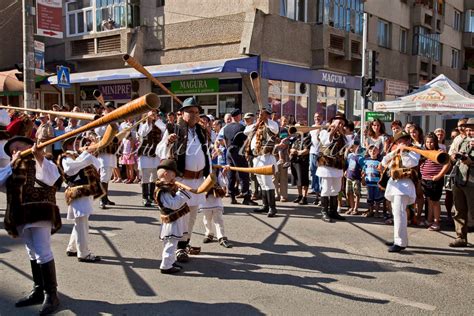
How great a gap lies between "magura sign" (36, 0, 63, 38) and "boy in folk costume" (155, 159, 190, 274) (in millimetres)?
10899

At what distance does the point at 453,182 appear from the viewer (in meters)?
6.74

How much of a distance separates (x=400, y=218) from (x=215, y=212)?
2566 mm

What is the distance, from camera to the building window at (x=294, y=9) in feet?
62.1

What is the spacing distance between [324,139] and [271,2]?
11.0m

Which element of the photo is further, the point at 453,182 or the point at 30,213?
the point at 453,182

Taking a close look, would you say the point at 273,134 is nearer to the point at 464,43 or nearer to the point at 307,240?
the point at 307,240

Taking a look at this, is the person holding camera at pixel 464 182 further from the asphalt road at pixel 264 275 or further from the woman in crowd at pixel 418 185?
the woman in crowd at pixel 418 185

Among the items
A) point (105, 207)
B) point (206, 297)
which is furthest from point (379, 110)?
point (206, 297)

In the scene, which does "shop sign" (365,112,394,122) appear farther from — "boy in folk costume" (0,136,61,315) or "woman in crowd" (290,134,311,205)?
"boy in folk costume" (0,136,61,315)

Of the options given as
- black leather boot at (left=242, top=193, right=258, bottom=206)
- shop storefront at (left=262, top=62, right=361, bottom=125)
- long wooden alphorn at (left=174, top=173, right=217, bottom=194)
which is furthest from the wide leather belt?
shop storefront at (left=262, top=62, right=361, bottom=125)

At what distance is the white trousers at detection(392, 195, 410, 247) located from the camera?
20.6 feet

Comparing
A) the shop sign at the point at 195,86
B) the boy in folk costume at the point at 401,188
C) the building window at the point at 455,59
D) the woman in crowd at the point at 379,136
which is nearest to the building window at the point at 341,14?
the shop sign at the point at 195,86

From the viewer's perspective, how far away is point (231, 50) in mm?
18562

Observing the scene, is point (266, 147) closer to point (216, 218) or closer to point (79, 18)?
point (216, 218)
